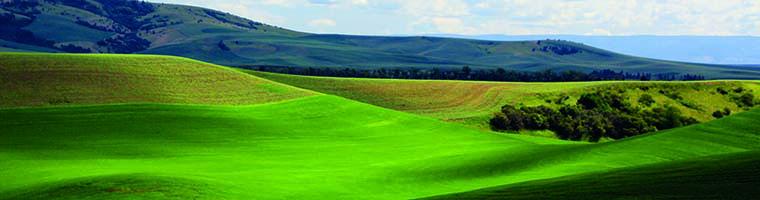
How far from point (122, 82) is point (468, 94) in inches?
2024

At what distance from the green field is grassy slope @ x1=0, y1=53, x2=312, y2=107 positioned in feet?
2.99

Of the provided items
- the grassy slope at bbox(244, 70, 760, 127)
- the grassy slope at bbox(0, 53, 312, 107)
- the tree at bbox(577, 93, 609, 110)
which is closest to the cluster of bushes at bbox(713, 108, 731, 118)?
the grassy slope at bbox(244, 70, 760, 127)

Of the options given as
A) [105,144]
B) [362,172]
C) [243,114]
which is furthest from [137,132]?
[362,172]

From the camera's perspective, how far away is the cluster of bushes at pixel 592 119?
10594 centimetres

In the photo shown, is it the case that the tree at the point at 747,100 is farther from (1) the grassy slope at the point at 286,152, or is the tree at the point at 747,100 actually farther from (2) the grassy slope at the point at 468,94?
(1) the grassy slope at the point at 286,152

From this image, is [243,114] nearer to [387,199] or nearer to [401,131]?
[401,131]

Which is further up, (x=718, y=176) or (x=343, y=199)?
(x=718, y=176)

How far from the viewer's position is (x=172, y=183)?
46906mm

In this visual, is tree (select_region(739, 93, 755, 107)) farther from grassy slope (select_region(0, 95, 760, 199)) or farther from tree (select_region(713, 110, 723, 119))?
grassy slope (select_region(0, 95, 760, 199))

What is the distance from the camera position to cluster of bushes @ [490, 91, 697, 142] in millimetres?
105938

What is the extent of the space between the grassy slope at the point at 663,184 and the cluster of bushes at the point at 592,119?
223ft

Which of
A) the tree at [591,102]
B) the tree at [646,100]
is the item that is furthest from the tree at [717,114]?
the tree at [591,102]

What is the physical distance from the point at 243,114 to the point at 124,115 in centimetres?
1217

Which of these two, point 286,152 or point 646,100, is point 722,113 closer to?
point 646,100
